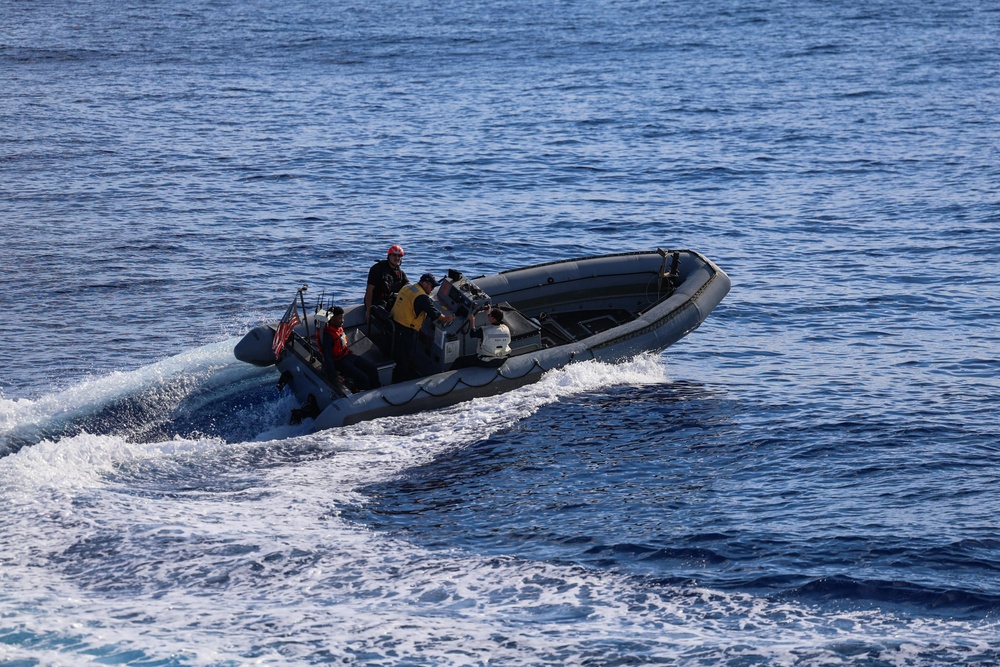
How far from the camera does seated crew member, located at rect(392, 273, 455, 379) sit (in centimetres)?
1797

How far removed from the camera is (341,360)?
18.0m

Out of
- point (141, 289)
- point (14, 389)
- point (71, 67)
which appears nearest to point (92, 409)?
point (14, 389)

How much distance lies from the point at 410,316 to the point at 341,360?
1199 millimetres

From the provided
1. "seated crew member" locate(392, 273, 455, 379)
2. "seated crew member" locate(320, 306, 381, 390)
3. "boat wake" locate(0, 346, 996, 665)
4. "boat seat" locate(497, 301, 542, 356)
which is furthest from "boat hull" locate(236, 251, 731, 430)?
"seated crew member" locate(392, 273, 455, 379)

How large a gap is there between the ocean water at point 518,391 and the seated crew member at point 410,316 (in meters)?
1.11

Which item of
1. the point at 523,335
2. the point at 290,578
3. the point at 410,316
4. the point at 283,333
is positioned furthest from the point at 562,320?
the point at 290,578

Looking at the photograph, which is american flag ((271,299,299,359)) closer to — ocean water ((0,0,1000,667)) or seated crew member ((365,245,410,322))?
ocean water ((0,0,1000,667))

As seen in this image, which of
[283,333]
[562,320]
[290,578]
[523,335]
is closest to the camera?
[290,578]

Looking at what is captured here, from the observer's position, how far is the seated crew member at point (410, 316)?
59.0 ft

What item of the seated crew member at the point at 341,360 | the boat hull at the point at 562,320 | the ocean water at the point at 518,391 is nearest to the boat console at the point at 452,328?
the boat hull at the point at 562,320

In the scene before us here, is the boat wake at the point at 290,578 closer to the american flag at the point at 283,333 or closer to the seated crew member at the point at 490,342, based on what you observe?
the seated crew member at the point at 490,342

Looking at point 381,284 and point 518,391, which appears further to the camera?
point 381,284

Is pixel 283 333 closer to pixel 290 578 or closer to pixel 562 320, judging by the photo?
pixel 290 578

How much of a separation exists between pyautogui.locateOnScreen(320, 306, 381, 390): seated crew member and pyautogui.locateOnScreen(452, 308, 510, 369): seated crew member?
1.29 meters
